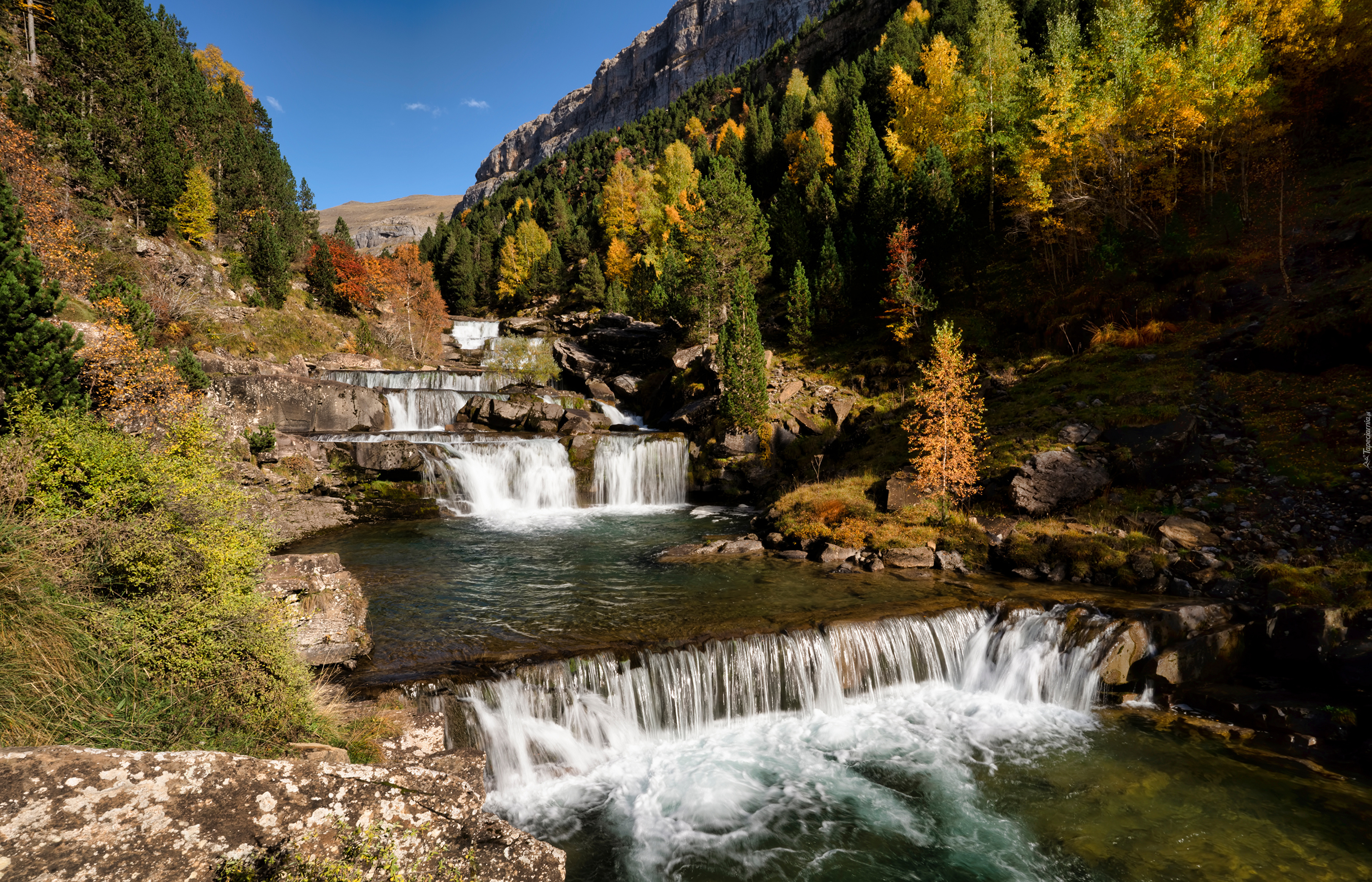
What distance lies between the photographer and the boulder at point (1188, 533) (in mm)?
15297

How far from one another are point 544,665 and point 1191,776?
37.3ft

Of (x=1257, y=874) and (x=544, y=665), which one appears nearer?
(x=1257, y=874)

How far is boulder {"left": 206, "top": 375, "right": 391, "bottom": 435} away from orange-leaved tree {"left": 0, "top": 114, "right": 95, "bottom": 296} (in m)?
6.37

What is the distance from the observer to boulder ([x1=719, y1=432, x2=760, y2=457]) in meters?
30.0

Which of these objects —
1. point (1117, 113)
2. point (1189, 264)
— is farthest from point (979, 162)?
point (1189, 264)

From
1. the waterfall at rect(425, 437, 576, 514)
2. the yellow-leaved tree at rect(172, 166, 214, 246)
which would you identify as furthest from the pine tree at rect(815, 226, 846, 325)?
the yellow-leaved tree at rect(172, 166, 214, 246)

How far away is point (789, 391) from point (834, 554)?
17453 mm

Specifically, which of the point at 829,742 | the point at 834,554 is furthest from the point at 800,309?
the point at 829,742

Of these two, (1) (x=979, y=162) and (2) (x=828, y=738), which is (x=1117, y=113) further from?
(2) (x=828, y=738)

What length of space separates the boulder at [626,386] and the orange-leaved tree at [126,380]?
27.0 metres

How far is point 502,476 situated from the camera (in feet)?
90.8

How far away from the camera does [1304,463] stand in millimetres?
16219

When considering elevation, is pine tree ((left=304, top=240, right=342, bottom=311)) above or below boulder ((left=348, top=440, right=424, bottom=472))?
above

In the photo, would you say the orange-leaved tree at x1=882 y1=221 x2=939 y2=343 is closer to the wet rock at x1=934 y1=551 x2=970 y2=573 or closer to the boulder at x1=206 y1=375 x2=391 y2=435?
the wet rock at x1=934 y1=551 x2=970 y2=573
